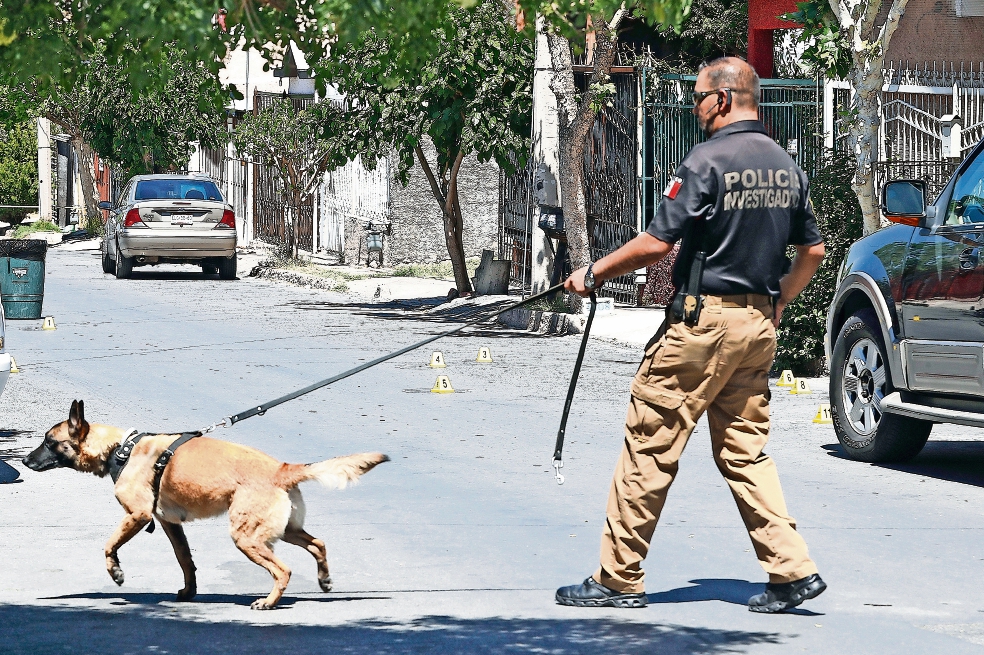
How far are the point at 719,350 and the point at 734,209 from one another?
520 millimetres

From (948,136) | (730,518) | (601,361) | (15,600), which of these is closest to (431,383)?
(601,361)

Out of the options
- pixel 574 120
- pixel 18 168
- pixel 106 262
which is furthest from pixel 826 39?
pixel 18 168

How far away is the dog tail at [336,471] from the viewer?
603cm

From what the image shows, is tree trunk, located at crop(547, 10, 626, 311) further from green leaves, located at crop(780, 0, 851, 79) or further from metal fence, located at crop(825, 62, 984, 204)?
green leaves, located at crop(780, 0, 851, 79)

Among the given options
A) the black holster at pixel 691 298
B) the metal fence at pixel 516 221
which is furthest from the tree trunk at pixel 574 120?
the black holster at pixel 691 298

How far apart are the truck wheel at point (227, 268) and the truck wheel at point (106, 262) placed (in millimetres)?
2281

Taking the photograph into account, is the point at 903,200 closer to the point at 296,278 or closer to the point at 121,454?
the point at 121,454

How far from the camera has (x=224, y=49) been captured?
5.44m

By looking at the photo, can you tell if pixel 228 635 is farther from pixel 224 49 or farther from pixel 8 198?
pixel 8 198

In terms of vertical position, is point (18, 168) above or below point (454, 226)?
above

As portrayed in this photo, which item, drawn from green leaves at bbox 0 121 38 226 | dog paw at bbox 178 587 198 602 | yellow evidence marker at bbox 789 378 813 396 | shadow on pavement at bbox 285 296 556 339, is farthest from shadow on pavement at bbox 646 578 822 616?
green leaves at bbox 0 121 38 226

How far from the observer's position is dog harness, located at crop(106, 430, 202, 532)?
6223 millimetres

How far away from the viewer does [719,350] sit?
600 cm

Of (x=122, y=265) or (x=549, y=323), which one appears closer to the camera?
(x=549, y=323)
